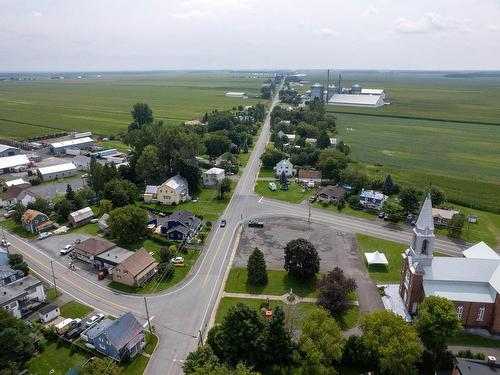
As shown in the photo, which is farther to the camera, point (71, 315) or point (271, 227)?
point (271, 227)

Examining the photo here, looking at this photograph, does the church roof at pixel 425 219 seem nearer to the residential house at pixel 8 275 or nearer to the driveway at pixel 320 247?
the driveway at pixel 320 247

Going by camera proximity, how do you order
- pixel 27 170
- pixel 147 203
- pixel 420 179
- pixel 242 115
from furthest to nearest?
pixel 242 115
pixel 27 170
pixel 420 179
pixel 147 203

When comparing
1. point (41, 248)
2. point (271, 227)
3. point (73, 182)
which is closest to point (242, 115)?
point (73, 182)

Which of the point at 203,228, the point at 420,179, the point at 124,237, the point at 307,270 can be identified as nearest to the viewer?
the point at 307,270

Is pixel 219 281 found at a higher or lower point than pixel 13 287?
lower

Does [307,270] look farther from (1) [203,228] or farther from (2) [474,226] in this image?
(2) [474,226]
